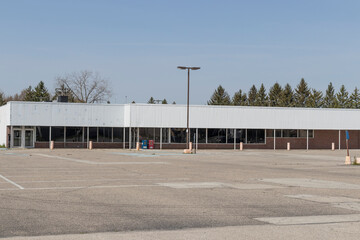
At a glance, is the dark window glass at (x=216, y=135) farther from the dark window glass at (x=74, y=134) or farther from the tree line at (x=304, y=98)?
the tree line at (x=304, y=98)

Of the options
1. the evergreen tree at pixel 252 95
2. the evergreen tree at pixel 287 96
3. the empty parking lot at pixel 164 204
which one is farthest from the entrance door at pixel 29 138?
the evergreen tree at pixel 252 95

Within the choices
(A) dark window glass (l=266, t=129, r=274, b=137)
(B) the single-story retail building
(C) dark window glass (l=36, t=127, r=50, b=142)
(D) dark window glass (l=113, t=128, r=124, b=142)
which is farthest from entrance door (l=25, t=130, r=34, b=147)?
(A) dark window glass (l=266, t=129, r=274, b=137)

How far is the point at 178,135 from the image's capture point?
6134 cm

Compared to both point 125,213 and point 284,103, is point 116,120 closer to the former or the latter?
point 125,213

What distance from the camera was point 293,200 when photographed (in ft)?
44.7

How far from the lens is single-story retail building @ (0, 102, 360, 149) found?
57.4 meters

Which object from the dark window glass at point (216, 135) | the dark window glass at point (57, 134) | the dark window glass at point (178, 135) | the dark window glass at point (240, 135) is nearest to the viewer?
the dark window glass at point (57, 134)

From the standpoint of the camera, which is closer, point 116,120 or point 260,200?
point 260,200

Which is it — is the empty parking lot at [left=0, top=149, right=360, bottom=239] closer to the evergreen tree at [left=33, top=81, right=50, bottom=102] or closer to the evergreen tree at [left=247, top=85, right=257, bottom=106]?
the evergreen tree at [left=33, top=81, right=50, bottom=102]

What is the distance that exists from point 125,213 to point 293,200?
485 centimetres

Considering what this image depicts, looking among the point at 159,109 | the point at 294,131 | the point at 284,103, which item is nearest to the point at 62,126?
the point at 159,109

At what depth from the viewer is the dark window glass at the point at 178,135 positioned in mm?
61188

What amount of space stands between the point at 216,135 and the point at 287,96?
260 ft

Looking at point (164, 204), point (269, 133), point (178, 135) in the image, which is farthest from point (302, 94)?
point (164, 204)
